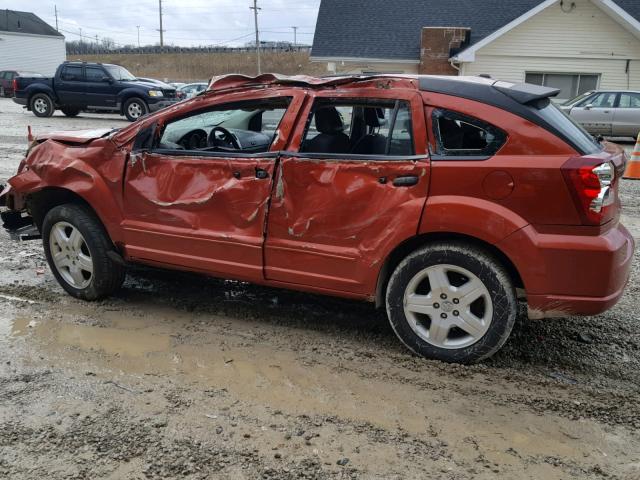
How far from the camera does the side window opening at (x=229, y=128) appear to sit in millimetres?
3990

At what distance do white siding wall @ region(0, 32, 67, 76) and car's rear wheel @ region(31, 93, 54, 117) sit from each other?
120 ft

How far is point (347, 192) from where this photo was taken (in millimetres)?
3605

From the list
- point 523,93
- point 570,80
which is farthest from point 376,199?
point 570,80

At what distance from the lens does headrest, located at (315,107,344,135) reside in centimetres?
386

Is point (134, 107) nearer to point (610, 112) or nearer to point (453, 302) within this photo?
point (610, 112)

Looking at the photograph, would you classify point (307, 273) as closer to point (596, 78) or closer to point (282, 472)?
point (282, 472)

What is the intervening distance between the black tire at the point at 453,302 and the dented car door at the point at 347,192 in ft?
0.59

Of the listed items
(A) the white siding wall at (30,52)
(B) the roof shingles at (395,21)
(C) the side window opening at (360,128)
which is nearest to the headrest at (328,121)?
(C) the side window opening at (360,128)

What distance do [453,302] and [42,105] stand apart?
70.5 feet

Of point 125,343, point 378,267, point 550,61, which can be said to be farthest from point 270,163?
point 550,61

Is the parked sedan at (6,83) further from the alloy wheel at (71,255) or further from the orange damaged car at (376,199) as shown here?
the orange damaged car at (376,199)

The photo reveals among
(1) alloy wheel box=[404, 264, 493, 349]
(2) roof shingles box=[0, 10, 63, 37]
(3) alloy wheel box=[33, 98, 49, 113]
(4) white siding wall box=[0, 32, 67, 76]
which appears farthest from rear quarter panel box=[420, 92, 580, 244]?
(2) roof shingles box=[0, 10, 63, 37]

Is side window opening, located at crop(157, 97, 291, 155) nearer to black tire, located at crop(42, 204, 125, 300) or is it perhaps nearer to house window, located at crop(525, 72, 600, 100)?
black tire, located at crop(42, 204, 125, 300)

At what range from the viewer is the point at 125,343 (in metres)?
3.93
